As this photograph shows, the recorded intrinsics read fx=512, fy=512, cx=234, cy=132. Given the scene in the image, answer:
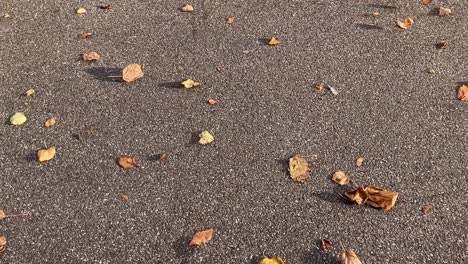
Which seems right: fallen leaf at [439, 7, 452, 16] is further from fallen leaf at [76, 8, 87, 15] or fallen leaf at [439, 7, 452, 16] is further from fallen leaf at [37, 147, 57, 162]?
fallen leaf at [37, 147, 57, 162]

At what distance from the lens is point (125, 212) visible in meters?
2.76

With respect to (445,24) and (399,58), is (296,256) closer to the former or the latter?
(399,58)

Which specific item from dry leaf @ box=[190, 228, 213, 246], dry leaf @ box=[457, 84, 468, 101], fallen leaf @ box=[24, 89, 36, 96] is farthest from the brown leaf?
fallen leaf @ box=[24, 89, 36, 96]

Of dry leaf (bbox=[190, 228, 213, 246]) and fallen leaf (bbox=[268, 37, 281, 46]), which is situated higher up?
fallen leaf (bbox=[268, 37, 281, 46])

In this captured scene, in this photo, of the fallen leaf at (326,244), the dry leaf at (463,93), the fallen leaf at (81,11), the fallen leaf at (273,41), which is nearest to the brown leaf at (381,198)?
the fallen leaf at (326,244)

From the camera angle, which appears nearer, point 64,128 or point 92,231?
point 92,231

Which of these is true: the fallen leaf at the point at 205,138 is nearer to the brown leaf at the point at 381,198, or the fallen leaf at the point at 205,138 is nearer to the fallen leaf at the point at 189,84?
the fallen leaf at the point at 189,84

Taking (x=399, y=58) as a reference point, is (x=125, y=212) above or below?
below

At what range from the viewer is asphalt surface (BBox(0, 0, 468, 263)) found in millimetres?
Result: 2646

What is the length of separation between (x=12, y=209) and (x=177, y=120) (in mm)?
1086

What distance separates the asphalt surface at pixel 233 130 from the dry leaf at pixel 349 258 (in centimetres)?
4

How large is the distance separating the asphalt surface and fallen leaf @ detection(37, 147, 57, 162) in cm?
4

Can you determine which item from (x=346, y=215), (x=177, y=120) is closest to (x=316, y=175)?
(x=346, y=215)

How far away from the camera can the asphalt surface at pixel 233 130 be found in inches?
104
